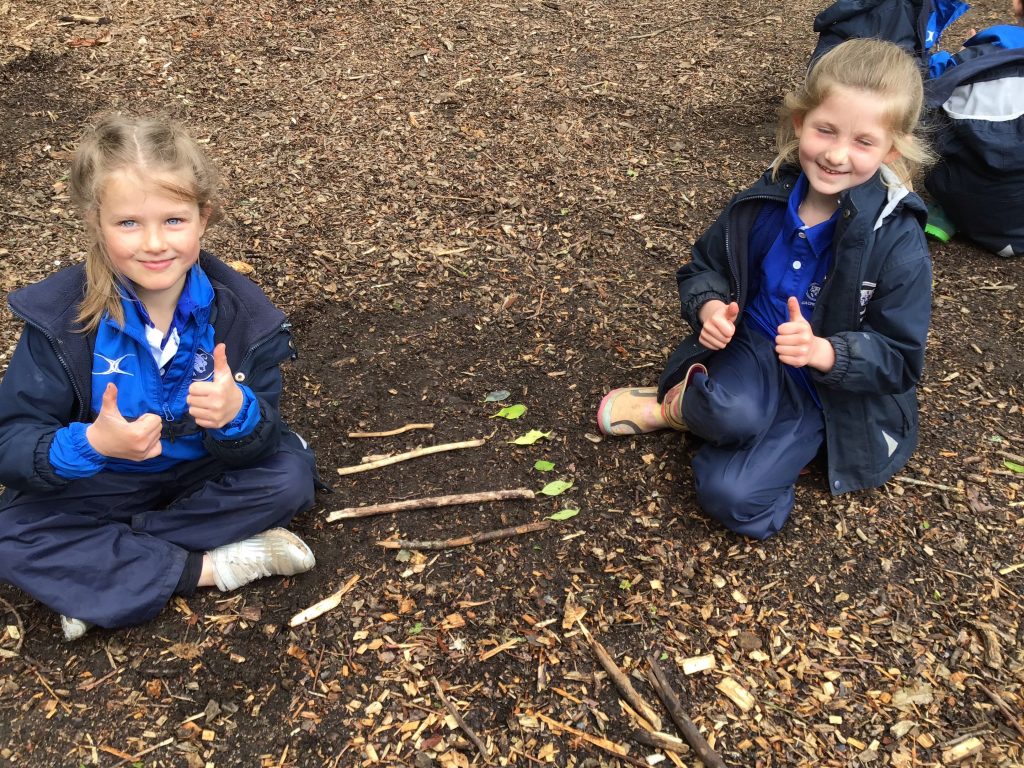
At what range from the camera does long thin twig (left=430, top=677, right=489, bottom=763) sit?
245 cm

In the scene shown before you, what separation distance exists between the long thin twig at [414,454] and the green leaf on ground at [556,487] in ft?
1.15

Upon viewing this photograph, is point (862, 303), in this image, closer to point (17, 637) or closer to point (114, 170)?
point (114, 170)

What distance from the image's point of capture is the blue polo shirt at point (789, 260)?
3059 mm

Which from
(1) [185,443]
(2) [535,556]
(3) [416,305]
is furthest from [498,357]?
(1) [185,443]

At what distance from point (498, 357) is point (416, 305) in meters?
0.55

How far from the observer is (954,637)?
109 inches

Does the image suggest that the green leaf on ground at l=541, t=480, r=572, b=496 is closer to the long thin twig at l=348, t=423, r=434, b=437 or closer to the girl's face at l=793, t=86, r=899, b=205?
the long thin twig at l=348, t=423, r=434, b=437

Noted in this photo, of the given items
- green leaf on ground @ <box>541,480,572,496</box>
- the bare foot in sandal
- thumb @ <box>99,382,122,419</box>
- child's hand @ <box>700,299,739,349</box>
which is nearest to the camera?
thumb @ <box>99,382,122,419</box>

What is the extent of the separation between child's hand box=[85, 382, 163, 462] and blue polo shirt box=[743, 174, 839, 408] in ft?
6.95

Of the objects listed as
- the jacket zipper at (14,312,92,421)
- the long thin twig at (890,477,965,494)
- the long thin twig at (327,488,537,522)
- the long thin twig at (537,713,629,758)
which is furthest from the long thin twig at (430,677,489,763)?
the long thin twig at (890,477,965,494)

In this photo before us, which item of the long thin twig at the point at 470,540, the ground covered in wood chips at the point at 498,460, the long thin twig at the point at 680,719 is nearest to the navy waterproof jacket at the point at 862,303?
the ground covered in wood chips at the point at 498,460

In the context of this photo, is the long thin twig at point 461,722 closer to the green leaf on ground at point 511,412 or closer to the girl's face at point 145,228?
the green leaf on ground at point 511,412

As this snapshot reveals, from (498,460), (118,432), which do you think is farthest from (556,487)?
(118,432)

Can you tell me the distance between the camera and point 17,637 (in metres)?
2.72
